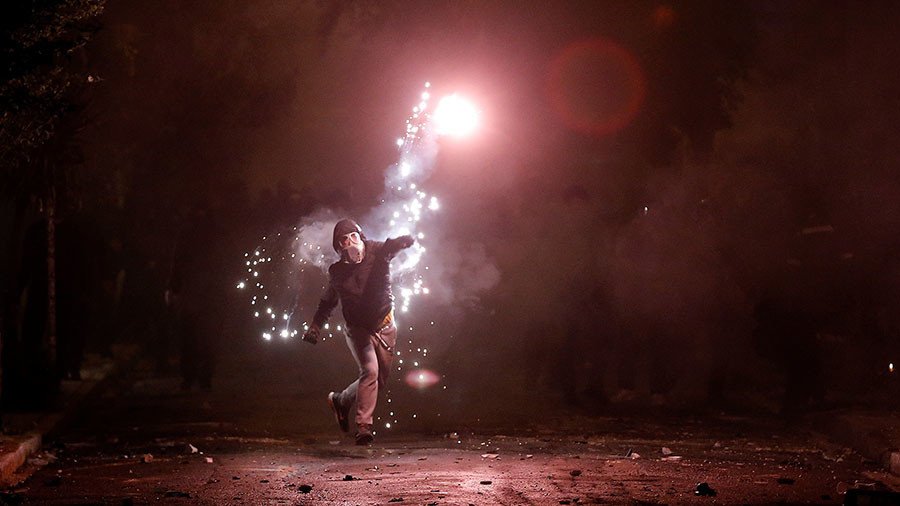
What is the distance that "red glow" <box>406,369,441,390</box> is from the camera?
17.8 metres

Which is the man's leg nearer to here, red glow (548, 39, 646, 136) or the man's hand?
the man's hand

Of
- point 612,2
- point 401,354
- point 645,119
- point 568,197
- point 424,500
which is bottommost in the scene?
point 424,500

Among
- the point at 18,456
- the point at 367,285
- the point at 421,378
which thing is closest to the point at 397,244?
the point at 367,285

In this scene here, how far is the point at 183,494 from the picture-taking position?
26.9ft

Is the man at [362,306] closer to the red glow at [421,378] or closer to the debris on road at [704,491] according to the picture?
the debris on road at [704,491]

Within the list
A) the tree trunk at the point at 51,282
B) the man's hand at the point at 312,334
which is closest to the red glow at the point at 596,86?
the tree trunk at the point at 51,282

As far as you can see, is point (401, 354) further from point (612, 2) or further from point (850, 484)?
Answer: point (850, 484)

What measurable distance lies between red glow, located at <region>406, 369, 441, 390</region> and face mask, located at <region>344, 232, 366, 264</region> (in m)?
6.55

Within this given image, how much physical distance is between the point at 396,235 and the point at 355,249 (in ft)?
14.6

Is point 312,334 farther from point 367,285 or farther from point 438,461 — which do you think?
point 438,461

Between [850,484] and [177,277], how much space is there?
1066 cm

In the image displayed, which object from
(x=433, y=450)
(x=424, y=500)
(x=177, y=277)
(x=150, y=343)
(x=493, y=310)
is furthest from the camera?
(x=150, y=343)

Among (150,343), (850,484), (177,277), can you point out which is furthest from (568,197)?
(150,343)

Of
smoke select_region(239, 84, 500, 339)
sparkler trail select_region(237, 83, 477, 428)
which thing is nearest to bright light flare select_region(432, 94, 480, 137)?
sparkler trail select_region(237, 83, 477, 428)
